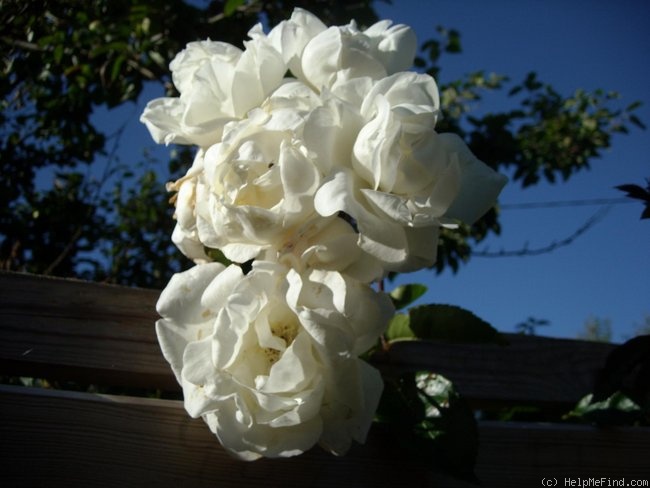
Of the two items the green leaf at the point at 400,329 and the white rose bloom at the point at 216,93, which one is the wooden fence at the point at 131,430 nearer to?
the green leaf at the point at 400,329

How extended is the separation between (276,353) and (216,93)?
1.03 ft

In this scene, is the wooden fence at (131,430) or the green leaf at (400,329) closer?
the wooden fence at (131,430)

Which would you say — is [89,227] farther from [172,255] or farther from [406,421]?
[406,421]

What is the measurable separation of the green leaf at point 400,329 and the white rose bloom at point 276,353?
1.01 ft

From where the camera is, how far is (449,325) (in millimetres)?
838

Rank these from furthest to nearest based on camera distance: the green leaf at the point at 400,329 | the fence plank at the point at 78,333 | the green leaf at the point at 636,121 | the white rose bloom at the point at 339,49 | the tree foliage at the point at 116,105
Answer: the green leaf at the point at 636,121 < the tree foliage at the point at 116,105 < the green leaf at the point at 400,329 < the fence plank at the point at 78,333 < the white rose bloom at the point at 339,49

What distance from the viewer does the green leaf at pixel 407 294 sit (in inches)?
36.4

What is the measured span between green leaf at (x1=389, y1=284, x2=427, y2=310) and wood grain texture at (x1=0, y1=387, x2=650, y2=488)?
8.8 inches

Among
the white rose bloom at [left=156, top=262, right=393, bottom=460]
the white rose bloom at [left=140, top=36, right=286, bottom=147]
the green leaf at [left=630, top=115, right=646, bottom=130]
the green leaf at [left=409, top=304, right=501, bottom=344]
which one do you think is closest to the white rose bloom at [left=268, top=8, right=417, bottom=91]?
the white rose bloom at [left=140, top=36, right=286, bottom=147]

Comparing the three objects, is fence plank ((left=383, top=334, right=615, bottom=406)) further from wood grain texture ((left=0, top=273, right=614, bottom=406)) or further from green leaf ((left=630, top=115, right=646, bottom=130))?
green leaf ((left=630, top=115, right=646, bottom=130))

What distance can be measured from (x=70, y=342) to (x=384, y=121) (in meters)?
0.53

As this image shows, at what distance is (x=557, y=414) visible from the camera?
1.11 m

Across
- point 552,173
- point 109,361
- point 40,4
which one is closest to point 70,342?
point 109,361

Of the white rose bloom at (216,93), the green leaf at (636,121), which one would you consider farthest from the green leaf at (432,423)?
the green leaf at (636,121)
